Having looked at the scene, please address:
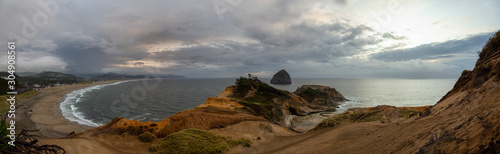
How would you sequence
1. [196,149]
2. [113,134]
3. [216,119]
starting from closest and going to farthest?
[196,149]
[113,134]
[216,119]

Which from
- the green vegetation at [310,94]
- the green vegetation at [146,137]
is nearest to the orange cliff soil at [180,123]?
the green vegetation at [146,137]

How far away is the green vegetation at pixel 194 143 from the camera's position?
15525 millimetres

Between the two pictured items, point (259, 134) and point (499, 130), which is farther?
point (259, 134)

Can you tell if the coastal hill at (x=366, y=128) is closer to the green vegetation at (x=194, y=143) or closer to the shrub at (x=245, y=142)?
the green vegetation at (x=194, y=143)

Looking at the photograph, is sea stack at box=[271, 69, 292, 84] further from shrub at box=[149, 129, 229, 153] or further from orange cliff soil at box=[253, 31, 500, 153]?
orange cliff soil at box=[253, 31, 500, 153]

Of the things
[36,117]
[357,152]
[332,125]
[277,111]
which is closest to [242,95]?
[277,111]

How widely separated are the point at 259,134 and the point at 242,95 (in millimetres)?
23476

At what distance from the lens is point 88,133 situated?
1844cm

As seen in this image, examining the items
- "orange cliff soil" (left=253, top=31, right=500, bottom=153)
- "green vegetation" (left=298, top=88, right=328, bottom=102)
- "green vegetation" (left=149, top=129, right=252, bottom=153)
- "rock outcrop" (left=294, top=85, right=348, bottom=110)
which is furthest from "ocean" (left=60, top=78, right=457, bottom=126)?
"orange cliff soil" (left=253, top=31, right=500, bottom=153)

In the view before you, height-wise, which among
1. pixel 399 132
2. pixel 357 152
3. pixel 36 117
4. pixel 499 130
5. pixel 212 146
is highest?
pixel 499 130

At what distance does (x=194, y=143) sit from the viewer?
1625cm

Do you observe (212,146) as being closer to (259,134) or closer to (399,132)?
(259,134)

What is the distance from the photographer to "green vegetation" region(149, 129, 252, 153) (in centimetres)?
1552

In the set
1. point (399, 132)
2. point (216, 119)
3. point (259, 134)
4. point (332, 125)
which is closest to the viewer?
point (399, 132)
